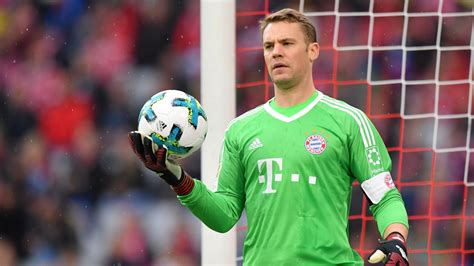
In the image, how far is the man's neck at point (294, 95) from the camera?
4.06m

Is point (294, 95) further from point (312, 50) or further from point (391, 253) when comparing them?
point (391, 253)

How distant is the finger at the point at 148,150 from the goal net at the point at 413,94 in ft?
12.5

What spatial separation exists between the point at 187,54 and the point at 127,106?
0.62 metres

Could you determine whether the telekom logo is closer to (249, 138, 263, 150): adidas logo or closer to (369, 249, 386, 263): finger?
(249, 138, 263, 150): adidas logo

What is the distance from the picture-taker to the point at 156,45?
8047 mm

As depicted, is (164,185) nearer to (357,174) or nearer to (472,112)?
(472,112)

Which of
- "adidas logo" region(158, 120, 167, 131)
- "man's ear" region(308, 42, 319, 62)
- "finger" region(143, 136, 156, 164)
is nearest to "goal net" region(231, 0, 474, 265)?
"man's ear" region(308, 42, 319, 62)

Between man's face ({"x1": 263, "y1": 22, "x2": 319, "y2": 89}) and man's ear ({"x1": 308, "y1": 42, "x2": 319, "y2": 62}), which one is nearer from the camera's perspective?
man's face ({"x1": 263, "y1": 22, "x2": 319, "y2": 89})

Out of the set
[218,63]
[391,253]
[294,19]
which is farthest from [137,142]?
[218,63]

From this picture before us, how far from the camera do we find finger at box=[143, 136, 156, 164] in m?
3.63

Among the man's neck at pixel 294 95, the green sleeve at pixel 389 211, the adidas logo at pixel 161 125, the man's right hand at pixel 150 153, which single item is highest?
the man's neck at pixel 294 95

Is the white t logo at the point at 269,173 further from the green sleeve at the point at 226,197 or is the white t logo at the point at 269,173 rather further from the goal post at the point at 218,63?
the goal post at the point at 218,63

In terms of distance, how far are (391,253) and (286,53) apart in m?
0.93

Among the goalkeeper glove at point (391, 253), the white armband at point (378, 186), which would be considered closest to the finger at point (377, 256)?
the goalkeeper glove at point (391, 253)
